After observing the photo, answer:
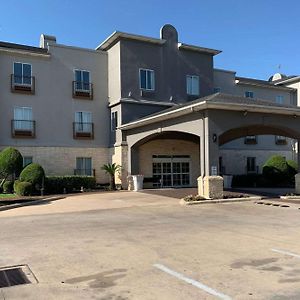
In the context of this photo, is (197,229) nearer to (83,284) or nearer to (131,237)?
(131,237)

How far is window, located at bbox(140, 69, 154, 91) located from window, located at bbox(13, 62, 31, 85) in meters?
8.02

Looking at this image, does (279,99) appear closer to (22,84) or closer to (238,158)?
(238,158)

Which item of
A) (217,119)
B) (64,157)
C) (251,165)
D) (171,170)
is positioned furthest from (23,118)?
(251,165)

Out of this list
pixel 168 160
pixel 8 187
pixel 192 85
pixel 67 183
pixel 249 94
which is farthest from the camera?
pixel 249 94

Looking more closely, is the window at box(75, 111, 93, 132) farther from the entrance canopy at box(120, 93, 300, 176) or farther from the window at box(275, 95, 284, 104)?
the window at box(275, 95, 284, 104)

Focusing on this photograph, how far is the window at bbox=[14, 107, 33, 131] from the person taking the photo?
93.6 ft

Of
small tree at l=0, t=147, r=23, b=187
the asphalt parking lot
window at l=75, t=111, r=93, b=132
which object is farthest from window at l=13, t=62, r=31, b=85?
the asphalt parking lot

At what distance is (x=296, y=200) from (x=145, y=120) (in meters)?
9.96

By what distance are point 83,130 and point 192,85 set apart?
9.30 m

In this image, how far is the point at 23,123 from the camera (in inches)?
1131

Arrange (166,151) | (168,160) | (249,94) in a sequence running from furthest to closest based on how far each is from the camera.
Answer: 1. (249,94)
2. (168,160)
3. (166,151)

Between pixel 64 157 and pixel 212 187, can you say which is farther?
pixel 64 157

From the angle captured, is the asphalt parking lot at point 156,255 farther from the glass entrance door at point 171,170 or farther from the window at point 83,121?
the window at point 83,121

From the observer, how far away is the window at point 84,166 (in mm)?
30284
